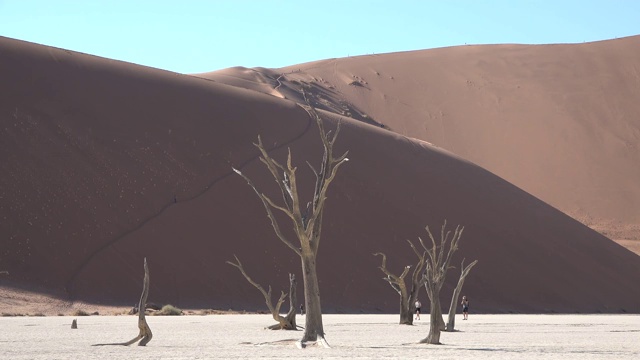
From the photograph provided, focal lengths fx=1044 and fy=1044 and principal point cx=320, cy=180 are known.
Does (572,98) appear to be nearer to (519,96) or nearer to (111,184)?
(519,96)

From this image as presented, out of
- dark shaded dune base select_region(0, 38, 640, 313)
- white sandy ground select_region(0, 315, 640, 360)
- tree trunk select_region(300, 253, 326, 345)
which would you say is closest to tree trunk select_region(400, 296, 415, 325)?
white sandy ground select_region(0, 315, 640, 360)

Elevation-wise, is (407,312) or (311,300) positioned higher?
(311,300)

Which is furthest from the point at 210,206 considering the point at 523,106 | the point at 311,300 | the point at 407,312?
the point at 523,106

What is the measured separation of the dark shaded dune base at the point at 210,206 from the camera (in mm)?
42719

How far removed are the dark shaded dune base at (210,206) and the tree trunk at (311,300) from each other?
23.0 m

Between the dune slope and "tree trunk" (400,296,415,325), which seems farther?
the dune slope

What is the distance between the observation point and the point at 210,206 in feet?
156

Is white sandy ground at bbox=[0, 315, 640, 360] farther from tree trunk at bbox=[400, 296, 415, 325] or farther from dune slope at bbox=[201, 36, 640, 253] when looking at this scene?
dune slope at bbox=[201, 36, 640, 253]

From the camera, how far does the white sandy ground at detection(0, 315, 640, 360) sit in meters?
16.9

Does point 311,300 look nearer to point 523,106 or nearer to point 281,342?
point 281,342

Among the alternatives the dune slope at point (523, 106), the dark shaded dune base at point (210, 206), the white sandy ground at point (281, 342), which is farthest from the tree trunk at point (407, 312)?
the dune slope at point (523, 106)

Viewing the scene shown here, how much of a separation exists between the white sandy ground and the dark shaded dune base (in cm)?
1211

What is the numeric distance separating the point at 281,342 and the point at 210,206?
28.2 m

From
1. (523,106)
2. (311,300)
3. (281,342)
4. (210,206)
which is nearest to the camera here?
(311,300)
